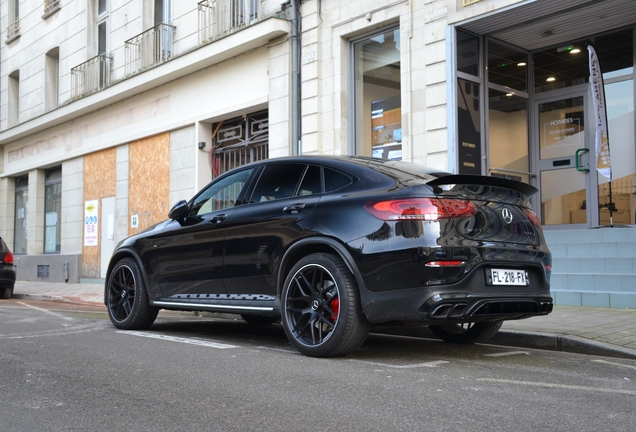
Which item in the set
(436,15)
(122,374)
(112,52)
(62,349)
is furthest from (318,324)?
(112,52)

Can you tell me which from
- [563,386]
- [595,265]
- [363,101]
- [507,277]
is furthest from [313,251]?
[363,101]

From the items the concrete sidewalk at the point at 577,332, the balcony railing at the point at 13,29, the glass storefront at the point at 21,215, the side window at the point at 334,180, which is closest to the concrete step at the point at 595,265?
the concrete sidewalk at the point at 577,332

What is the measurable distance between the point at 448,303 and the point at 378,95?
27.4 ft

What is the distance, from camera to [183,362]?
5.05 metres

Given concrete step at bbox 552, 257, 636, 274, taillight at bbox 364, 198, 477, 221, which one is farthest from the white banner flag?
taillight at bbox 364, 198, 477, 221

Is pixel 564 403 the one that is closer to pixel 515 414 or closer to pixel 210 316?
pixel 515 414

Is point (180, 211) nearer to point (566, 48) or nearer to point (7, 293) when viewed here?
point (566, 48)

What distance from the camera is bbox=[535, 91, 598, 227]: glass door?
11.7 metres

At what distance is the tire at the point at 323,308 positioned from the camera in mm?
5000

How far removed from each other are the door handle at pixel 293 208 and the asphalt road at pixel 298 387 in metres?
1.12

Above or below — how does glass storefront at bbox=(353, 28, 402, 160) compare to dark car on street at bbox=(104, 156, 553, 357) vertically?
above

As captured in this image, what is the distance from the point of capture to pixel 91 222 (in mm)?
19375

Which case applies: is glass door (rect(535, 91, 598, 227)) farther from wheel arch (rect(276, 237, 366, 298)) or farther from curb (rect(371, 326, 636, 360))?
wheel arch (rect(276, 237, 366, 298))

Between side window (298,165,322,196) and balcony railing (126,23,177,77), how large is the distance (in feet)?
37.0
